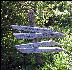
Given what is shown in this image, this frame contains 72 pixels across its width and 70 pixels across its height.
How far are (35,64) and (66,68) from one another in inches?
74.9

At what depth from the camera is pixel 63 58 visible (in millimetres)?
4180

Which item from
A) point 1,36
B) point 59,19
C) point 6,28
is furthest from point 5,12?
point 59,19

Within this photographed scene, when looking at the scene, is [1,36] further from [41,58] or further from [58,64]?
[58,64]

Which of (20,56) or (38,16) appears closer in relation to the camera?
(38,16)

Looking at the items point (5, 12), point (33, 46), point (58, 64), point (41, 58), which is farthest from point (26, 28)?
point (5, 12)

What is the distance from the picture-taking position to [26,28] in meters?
3.14

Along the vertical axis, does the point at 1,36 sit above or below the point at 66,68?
above

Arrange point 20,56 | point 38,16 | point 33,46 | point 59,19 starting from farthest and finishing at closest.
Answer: point 59,19 < point 20,56 < point 38,16 < point 33,46

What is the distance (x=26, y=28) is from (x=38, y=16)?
117 cm

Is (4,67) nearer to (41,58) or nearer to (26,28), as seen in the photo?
(41,58)

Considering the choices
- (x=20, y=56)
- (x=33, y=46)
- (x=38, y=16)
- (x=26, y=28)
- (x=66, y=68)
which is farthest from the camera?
(x=20, y=56)

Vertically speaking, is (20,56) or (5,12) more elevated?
(5,12)

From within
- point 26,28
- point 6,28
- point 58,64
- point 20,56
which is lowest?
point 20,56

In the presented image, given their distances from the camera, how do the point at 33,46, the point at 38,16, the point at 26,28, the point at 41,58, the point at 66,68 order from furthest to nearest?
the point at 41,58 → the point at 38,16 → the point at 66,68 → the point at 33,46 → the point at 26,28
